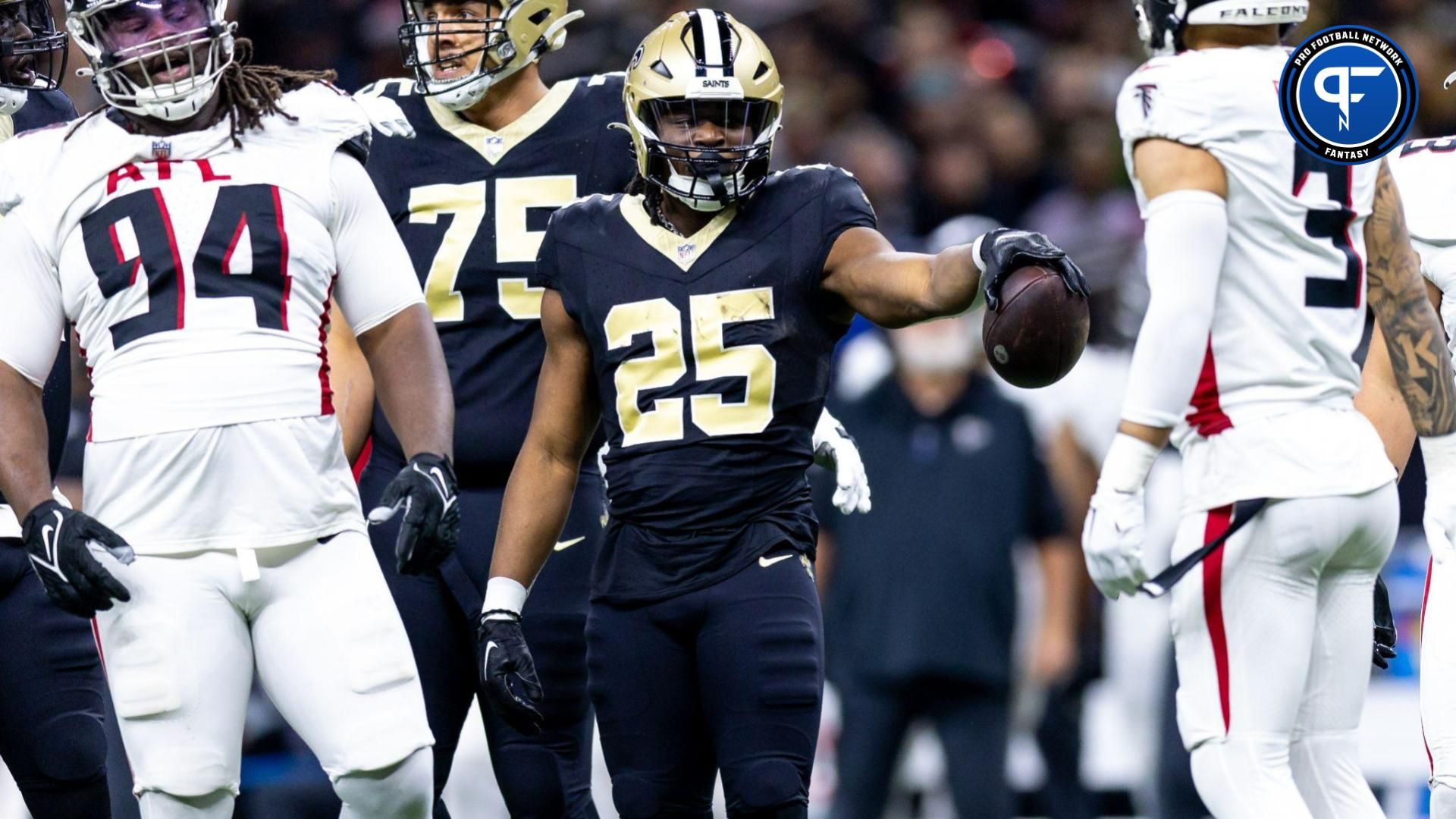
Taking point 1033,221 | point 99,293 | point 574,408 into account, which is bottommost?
point 1033,221

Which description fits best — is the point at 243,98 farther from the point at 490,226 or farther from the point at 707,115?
the point at 707,115

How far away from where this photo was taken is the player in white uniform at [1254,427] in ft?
13.3

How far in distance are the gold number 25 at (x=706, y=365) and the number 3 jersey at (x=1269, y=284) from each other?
791mm

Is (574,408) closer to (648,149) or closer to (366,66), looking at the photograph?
(648,149)

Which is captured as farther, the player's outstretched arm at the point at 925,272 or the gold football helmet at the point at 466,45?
A: the gold football helmet at the point at 466,45

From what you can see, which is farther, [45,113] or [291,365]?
[45,113]

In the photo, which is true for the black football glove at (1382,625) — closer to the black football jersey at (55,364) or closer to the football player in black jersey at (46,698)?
the football player in black jersey at (46,698)

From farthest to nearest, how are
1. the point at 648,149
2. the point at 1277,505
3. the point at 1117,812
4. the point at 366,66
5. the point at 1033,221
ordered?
1. the point at 366,66
2. the point at 1033,221
3. the point at 1117,812
4. the point at 648,149
5. the point at 1277,505

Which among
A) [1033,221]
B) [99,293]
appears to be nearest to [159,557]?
[99,293]

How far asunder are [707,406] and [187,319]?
40.9 inches

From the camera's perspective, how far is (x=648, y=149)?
442 centimetres

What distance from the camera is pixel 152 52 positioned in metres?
4.13

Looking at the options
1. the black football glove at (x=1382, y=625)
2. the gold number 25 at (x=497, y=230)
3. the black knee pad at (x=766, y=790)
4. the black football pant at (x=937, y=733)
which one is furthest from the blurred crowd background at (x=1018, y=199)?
the black knee pad at (x=766, y=790)

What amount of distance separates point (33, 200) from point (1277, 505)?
250 centimetres
